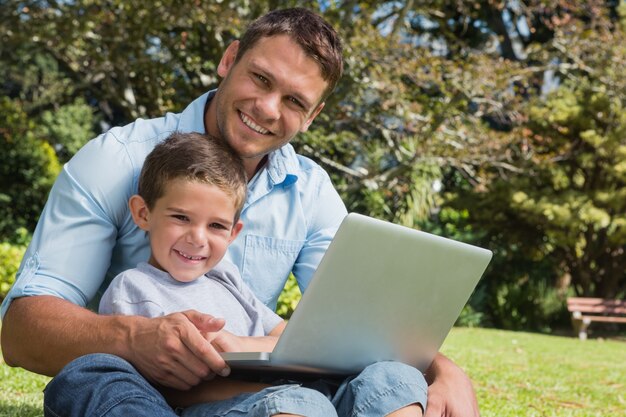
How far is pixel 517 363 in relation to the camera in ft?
24.7

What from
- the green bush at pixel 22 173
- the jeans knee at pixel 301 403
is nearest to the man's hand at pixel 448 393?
the jeans knee at pixel 301 403

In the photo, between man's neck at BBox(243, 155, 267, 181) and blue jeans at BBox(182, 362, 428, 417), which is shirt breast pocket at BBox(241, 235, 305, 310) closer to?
man's neck at BBox(243, 155, 267, 181)

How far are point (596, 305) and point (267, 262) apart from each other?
10.7 m

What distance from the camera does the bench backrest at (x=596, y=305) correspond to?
12.2 m

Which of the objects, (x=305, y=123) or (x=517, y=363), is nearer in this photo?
(x=305, y=123)

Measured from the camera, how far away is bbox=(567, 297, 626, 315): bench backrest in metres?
12.2

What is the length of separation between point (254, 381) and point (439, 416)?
0.46m

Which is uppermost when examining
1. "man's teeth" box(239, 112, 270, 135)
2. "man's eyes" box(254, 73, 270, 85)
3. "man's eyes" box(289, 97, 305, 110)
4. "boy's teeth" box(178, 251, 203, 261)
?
"man's eyes" box(254, 73, 270, 85)

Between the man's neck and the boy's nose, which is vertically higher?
the boy's nose

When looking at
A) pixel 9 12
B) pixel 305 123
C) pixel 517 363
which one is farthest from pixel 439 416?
pixel 9 12

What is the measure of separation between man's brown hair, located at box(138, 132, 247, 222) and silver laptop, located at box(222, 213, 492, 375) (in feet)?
1.82

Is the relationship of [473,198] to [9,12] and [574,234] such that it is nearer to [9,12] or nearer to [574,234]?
[574,234]

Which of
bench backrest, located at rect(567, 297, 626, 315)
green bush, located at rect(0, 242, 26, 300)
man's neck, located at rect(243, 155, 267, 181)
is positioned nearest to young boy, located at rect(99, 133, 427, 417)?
man's neck, located at rect(243, 155, 267, 181)

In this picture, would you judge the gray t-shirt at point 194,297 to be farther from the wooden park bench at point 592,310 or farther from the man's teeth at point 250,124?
the wooden park bench at point 592,310
